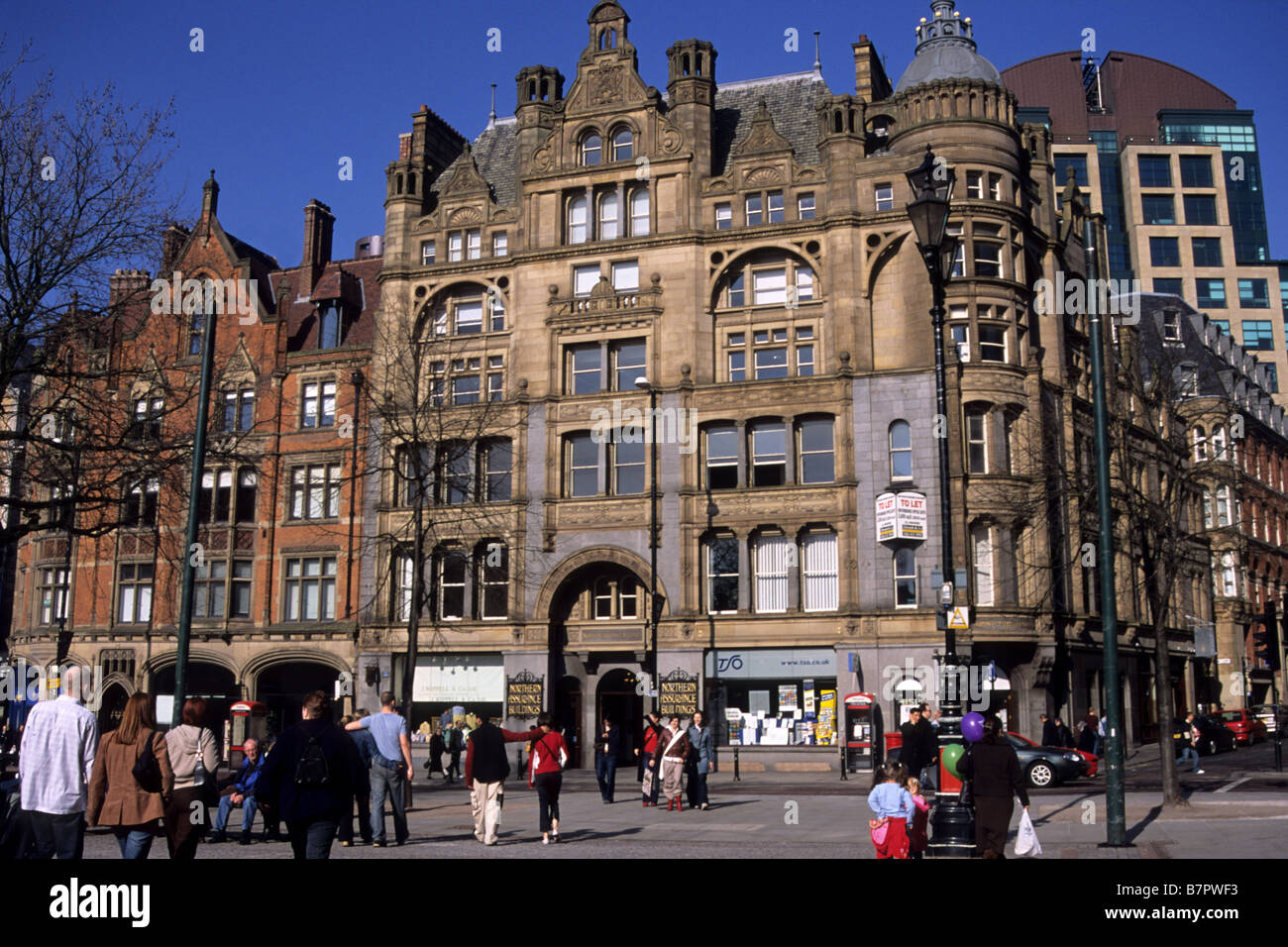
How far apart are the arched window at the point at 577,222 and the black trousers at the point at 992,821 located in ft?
119

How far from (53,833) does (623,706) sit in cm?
3524

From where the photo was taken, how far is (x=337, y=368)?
1989 inches

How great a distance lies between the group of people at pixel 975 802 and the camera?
1311cm

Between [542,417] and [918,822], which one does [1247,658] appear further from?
[918,822]

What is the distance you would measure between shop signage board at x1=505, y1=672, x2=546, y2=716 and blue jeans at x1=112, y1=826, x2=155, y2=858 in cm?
3236

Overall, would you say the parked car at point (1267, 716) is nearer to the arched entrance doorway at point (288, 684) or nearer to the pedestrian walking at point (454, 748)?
the pedestrian walking at point (454, 748)

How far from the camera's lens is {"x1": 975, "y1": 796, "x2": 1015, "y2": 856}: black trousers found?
13.5 meters

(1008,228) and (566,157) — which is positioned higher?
(566,157)

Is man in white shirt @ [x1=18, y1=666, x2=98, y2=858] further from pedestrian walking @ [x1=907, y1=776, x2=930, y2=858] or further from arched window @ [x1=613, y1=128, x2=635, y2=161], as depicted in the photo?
arched window @ [x1=613, y1=128, x2=635, y2=161]

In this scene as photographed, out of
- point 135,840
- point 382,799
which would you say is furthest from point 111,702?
point 135,840

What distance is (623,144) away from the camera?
155 ft

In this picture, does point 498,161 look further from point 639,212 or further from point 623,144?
point 639,212
